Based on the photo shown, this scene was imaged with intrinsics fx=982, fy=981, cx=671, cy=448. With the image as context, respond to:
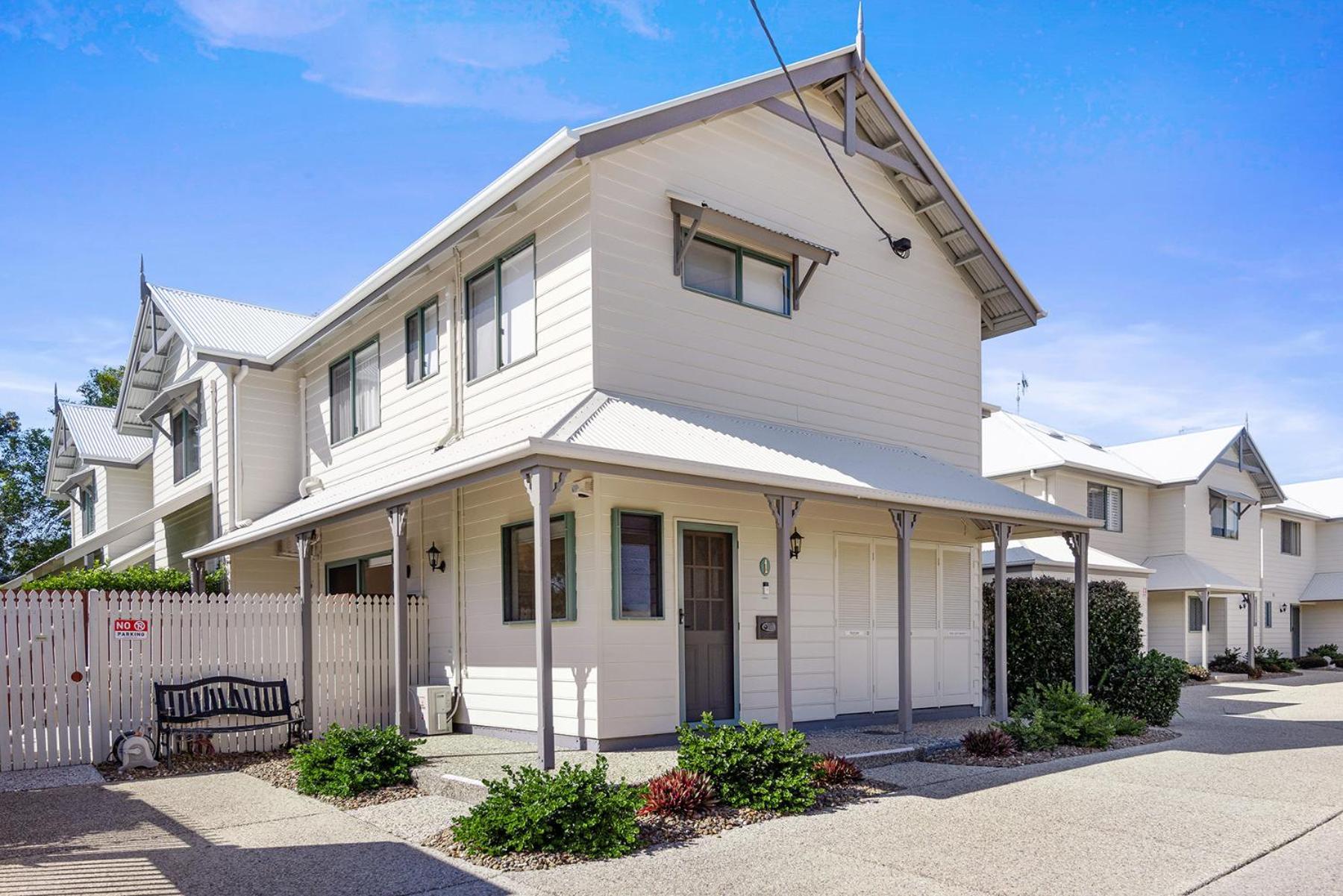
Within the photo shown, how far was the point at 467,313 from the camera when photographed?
12516 mm

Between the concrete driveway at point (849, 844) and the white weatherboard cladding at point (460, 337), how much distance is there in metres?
4.85

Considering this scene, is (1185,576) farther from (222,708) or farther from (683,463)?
(222,708)

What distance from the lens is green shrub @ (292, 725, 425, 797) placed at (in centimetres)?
876

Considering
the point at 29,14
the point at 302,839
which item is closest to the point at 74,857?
the point at 302,839

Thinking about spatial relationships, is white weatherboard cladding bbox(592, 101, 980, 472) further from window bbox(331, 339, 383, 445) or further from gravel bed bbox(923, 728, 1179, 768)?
window bbox(331, 339, 383, 445)

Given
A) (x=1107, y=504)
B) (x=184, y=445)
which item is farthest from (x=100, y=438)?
(x=1107, y=504)

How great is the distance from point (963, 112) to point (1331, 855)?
32.7 feet

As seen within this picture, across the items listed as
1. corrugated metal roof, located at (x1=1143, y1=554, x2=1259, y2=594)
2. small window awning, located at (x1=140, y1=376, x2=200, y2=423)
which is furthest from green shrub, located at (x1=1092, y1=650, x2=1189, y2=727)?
small window awning, located at (x1=140, y1=376, x2=200, y2=423)

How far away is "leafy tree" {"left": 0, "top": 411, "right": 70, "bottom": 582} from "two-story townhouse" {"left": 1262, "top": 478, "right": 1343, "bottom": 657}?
45654mm

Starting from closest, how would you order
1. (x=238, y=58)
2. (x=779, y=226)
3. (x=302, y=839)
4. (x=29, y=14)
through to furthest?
(x=302, y=839) < (x=29, y=14) < (x=238, y=58) < (x=779, y=226)

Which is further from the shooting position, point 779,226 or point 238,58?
point 779,226

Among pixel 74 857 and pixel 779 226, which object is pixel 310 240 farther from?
pixel 74 857

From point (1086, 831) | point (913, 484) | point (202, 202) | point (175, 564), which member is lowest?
point (1086, 831)

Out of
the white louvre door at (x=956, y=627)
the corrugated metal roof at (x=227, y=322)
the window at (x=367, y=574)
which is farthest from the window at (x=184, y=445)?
the white louvre door at (x=956, y=627)
